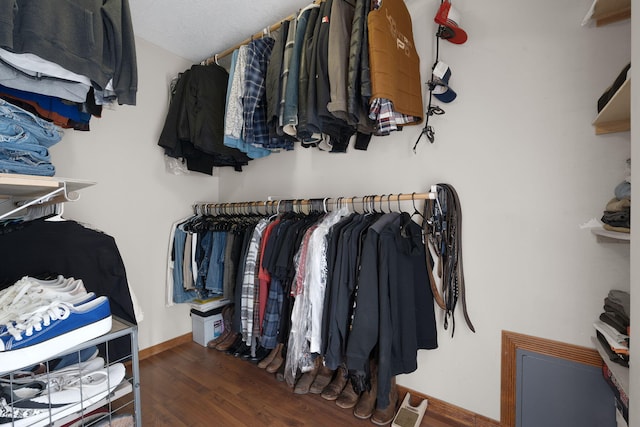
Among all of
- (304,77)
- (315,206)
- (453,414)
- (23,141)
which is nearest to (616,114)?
(304,77)

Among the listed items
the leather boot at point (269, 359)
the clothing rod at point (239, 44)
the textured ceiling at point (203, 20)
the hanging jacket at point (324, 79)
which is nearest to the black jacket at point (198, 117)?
the clothing rod at point (239, 44)

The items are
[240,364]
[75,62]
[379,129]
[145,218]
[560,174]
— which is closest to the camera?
[75,62]

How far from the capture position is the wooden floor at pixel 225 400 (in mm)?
1533

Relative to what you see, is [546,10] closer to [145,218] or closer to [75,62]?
[75,62]

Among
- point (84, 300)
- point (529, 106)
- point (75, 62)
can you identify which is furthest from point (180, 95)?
point (529, 106)

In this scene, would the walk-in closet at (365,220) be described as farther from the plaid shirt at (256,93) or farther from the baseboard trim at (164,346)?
the baseboard trim at (164,346)

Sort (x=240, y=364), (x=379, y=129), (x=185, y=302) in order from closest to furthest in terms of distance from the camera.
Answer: (x=379, y=129) < (x=240, y=364) < (x=185, y=302)

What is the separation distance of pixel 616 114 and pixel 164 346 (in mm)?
3187

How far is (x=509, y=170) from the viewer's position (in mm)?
1415

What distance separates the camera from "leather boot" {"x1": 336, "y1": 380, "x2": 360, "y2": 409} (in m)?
1.64

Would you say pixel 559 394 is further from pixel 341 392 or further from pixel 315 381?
pixel 315 381

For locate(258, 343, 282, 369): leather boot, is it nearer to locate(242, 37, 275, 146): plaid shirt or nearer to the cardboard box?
the cardboard box

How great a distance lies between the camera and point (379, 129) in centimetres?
149

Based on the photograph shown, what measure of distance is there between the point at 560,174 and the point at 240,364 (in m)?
A: 2.32
